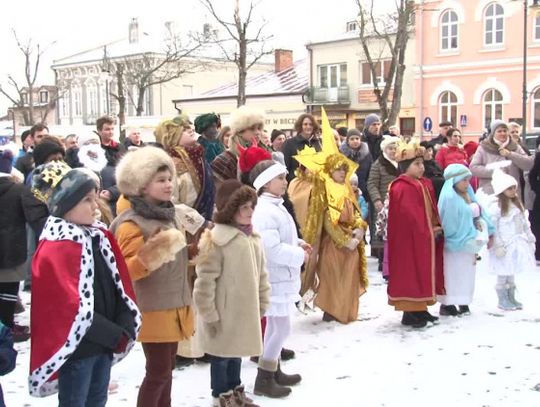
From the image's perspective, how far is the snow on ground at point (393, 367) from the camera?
4.61 m

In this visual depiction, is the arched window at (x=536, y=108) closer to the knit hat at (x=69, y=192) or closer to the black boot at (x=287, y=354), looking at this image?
the black boot at (x=287, y=354)

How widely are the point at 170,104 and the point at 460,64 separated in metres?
22.1

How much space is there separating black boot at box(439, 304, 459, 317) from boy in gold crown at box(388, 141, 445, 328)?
0.35 metres

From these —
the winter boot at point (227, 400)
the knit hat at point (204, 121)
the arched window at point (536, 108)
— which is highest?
the arched window at point (536, 108)

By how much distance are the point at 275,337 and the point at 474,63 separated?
30750 mm

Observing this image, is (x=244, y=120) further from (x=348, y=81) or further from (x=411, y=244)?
(x=348, y=81)

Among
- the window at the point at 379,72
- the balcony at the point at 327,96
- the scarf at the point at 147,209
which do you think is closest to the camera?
the scarf at the point at 147,209

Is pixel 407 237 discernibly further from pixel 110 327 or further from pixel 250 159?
pixel 110 327

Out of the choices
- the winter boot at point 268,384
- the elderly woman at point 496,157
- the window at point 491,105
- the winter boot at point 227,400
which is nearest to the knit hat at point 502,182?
the elderly woman at point 496,157

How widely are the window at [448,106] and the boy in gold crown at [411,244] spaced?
2856 cm

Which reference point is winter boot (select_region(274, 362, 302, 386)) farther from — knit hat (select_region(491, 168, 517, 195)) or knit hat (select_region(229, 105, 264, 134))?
knit hat (select_region(491, 168, 517, 195))

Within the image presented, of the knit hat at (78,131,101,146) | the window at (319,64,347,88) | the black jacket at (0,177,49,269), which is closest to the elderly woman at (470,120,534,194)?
the knit hat at (78,131,101,146)

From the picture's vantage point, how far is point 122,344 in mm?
3379

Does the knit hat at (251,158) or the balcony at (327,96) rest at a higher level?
the balcony at (327,96)
